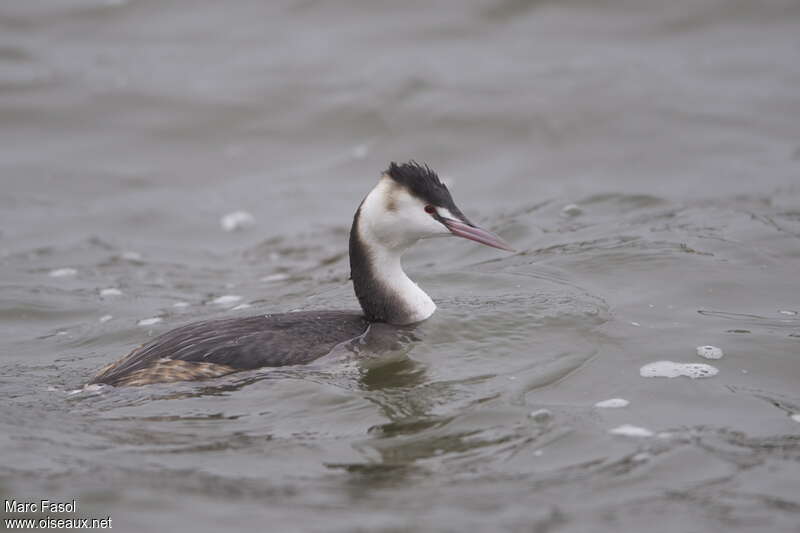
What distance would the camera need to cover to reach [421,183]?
23.2 ft

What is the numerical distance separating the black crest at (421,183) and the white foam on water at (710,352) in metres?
1.69

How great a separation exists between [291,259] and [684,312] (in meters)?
4.13

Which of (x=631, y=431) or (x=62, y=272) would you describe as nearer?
(x=631, y=431)

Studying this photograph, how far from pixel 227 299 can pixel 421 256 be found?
1.78 meters

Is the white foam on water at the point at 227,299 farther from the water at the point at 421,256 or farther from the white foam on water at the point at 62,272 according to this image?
the white foam on water at the point at 62,272

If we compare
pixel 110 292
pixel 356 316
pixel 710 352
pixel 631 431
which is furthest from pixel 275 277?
pixel 631 431

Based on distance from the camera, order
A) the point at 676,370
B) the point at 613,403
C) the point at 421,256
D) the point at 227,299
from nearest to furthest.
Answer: the point at 613,403 < the point at 676,370 < the point at 227,299 < the point at 421,256

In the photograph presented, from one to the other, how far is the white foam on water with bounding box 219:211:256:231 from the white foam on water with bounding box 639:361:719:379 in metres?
5.80

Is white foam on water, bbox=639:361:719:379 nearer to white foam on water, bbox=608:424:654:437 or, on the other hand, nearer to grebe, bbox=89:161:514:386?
white foam on water, bbox=608:424:654:437

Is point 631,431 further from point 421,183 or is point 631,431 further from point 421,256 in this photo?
point 421,256

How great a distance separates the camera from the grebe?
6.54 metres

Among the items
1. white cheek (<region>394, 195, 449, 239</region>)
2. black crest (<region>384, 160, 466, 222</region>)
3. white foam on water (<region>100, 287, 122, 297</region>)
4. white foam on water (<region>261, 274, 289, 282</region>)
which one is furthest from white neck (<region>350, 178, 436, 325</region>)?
white foam on water (<region>100, 287, 122, 297</region>)

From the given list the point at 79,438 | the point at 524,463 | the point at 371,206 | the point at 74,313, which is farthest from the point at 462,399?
the point at 74,313

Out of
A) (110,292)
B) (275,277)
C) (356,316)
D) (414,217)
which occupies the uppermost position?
(414,217)
